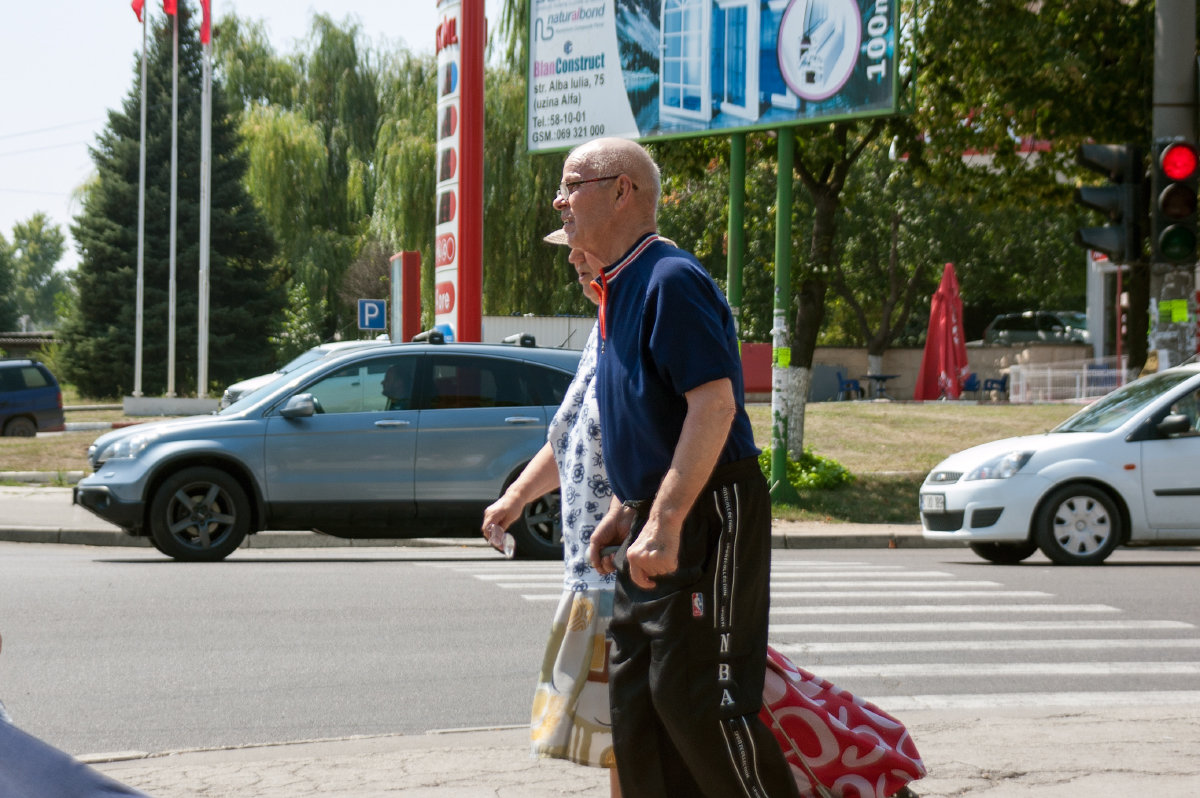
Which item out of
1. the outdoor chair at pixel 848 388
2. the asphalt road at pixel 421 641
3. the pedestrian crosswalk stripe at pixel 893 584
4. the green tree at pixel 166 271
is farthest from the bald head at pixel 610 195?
the green tree at pixel 166 271

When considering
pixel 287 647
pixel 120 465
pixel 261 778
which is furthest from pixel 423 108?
pixel 261 778

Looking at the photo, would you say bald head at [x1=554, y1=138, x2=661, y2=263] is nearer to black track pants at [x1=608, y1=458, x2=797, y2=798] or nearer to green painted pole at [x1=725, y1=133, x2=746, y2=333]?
black track pants at [x1=608, y1=458, x2=797, y2=798]

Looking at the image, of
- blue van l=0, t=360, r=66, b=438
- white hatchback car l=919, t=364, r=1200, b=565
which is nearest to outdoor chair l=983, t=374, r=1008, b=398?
blue van l=0, t=360, r=66, b=438

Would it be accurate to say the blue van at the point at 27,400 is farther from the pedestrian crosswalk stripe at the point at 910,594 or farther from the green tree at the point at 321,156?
the pedestrian crosswalk stripe at the point at 910,594

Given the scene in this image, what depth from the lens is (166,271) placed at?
149ft

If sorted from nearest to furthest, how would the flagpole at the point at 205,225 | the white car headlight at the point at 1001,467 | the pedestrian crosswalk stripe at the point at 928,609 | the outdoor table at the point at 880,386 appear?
the pedestrian crosswalk stripe at the point at 928,609, the white car headlight at the point at 1001,467, the flagpole at the point at 205,225, the outdoor table at the point at 880,386

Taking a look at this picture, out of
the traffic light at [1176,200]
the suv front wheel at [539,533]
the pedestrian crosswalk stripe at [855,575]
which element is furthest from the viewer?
the suv front wheel at [539,533]

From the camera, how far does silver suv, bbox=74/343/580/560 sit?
11578mm

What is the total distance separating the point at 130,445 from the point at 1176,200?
7.74m

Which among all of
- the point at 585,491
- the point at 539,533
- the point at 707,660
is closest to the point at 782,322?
the point at 539,533

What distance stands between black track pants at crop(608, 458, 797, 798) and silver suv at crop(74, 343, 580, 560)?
336 inches

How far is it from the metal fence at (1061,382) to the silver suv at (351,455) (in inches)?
913

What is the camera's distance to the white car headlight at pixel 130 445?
11547 mm

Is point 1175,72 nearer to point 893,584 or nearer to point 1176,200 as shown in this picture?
point 1176,200
